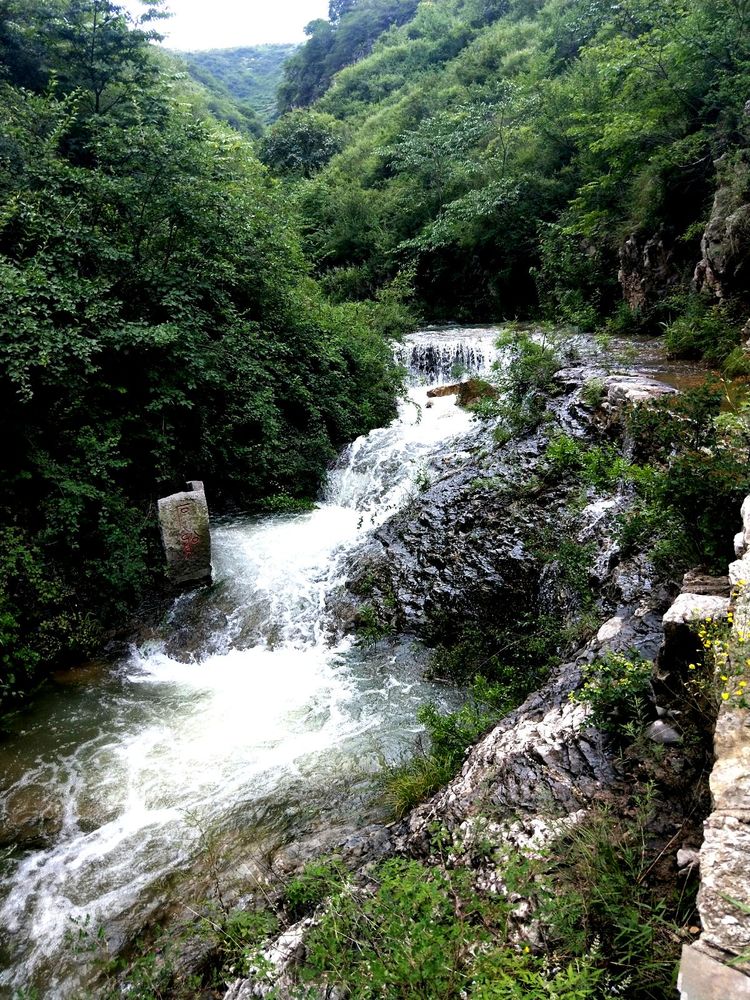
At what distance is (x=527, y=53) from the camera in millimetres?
22734

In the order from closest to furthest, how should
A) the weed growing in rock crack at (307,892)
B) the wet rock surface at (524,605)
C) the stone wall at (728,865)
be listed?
the stone wall at (728,865)
the wet rock surface at (524,605)
the weed growing in rock crack at (307,892)

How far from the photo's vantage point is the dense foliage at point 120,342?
621cm

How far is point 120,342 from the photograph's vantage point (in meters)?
6.91

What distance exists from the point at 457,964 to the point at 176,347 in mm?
7636

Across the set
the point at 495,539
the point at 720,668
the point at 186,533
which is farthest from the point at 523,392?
the point at 720,668

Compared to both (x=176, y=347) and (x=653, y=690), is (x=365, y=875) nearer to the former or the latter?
(x=653, y=690)

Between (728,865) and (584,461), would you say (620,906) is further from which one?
(584,461)

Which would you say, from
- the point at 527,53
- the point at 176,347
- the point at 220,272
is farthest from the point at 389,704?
the point at 527,53

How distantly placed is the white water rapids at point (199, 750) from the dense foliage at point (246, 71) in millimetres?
52666

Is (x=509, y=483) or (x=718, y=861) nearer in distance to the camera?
(x=718, y=861)

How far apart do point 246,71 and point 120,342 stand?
76.6 m

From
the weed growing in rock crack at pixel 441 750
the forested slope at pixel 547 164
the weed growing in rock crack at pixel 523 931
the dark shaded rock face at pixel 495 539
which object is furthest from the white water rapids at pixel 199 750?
the forested slope at pixel 547 164

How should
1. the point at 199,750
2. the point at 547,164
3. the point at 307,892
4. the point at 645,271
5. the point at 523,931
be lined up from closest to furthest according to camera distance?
the point at 523,931
the point at 307,892
the point at 199,750
the point at 645,271
the point at 547,164

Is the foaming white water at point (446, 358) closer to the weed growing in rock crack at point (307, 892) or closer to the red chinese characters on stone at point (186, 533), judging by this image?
the red chinese characters on stone at point (186, 533)
